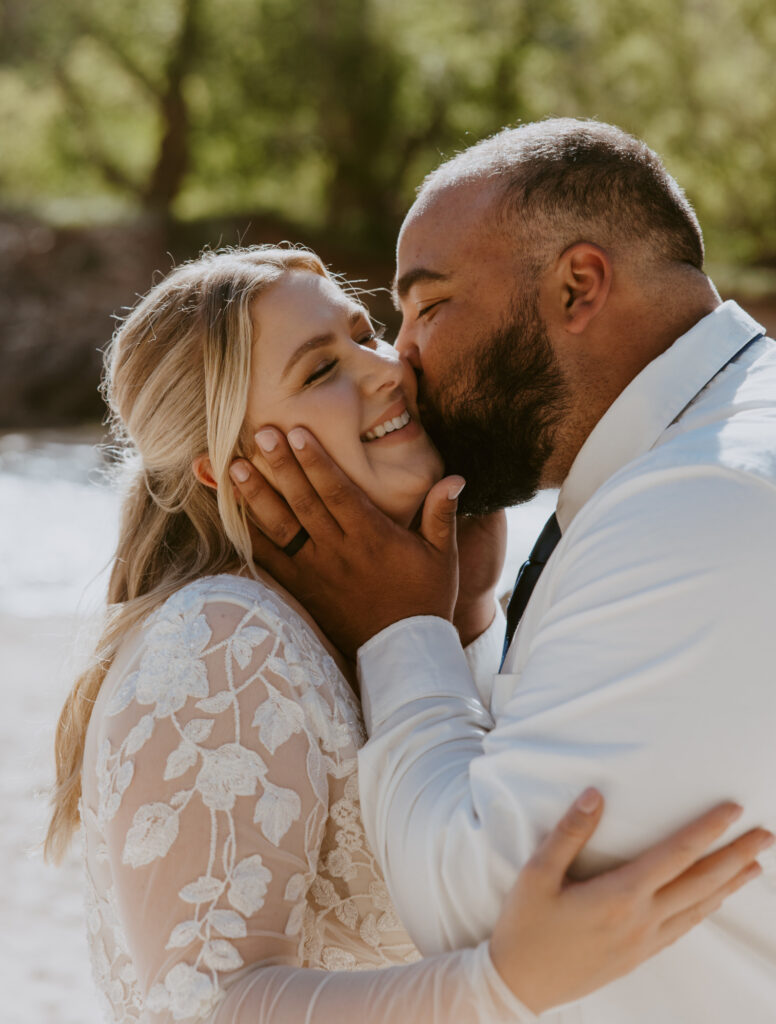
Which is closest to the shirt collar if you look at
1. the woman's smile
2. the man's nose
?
the woman's smile

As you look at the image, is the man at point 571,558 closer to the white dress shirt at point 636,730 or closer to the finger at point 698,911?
the white dress shirt at point 636,730

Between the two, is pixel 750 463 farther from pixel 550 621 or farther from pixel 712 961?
pixel 712 961

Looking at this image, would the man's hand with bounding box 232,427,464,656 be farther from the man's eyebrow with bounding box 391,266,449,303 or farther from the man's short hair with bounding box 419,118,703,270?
the man's short hair with bounding box 419,118,703,270

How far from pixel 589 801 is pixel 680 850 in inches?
5.4

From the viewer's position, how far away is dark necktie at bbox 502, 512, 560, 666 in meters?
2.46

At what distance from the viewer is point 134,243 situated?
73.0 ft

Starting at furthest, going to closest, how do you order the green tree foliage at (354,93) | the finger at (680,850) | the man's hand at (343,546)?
1. the green tree foliage at (354,93)
2. the man's hand at (343,546)
3. the finger at (680,850)

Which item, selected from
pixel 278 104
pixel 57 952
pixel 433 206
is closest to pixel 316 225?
pixel 278 104

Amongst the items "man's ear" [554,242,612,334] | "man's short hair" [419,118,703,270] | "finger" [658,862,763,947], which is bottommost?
"finger" [658,862,763,947]

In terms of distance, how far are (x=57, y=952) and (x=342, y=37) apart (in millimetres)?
22454

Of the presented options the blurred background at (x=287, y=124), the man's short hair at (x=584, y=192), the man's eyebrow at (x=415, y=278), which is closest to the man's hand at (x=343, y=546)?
the man's eyebrow at (x=415, y=278)

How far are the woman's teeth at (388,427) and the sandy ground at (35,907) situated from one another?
2.75 ft

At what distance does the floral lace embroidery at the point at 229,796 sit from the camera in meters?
1.82

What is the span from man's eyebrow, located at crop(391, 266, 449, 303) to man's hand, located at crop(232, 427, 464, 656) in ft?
1.57
